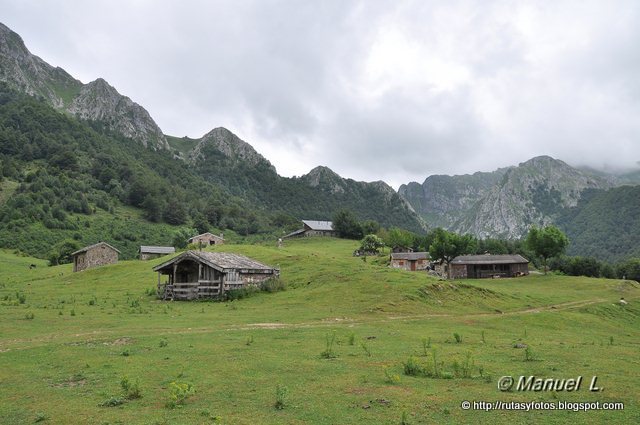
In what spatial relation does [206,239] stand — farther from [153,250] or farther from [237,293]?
[237,293]

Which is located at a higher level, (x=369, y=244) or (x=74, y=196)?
(x=74, y=196)

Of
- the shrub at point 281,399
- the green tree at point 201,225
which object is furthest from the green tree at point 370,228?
the shrub at point 281,399

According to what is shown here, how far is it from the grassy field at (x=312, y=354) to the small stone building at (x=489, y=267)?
44.6 meters

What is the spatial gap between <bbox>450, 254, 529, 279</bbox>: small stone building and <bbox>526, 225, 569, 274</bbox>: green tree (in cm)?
629

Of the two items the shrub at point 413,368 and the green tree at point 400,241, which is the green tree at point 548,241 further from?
the shrub at point 413,368

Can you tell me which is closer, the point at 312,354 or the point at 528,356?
the point at 528,356

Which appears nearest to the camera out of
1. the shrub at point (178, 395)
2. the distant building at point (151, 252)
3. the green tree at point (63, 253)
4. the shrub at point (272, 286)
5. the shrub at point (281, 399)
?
the shrub at point (281, 399)

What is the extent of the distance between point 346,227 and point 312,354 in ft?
418

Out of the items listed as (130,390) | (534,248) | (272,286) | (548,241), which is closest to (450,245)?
(534,248)

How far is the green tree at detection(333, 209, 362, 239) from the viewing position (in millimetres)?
147000

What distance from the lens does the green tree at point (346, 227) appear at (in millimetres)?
147000

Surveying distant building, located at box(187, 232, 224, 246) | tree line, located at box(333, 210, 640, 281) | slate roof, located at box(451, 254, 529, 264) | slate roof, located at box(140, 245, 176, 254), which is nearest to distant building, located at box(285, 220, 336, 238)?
tree line, located at box(333, 210, 640, 281)

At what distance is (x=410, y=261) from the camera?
9675 cm

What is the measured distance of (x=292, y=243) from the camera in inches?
5069
